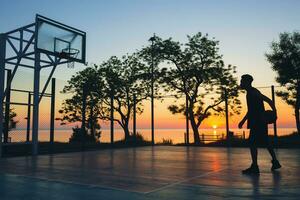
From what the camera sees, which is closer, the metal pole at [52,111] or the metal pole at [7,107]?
the metal pole at [7,107]

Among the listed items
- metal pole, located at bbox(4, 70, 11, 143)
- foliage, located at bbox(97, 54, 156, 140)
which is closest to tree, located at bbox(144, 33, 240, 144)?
foliage, located at bbox(97, 54, 156, 140)

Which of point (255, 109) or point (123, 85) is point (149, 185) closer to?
point (255, 109)

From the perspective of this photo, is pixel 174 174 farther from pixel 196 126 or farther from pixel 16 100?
pixel 196 126

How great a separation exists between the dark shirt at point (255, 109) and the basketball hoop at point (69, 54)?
8561mm

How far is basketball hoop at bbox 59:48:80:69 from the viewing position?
40.2 ft

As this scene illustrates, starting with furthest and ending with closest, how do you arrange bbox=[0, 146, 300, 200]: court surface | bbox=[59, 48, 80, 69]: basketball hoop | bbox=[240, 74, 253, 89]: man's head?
bbox=[59, 48, 80, 69]: basketball hoop
bbox=[240, 74, 253, 89]: man's head
bbox=[0, 146, 300, 200]: court surface

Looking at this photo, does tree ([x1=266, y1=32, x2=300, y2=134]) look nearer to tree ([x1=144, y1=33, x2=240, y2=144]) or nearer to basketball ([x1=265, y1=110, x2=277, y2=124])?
tree ([x1=144, y1=33, x2=240, y2=144])

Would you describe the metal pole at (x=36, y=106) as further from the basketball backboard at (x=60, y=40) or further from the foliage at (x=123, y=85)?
the foliage at (x=123, y=85)

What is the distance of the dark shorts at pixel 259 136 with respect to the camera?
237 inches

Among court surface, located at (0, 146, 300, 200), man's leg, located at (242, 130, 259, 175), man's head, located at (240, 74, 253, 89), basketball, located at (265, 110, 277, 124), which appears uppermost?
man's head, located at (240, 74, 253, 89)

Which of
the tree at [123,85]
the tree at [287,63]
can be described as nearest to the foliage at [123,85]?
the tree at [123,85]

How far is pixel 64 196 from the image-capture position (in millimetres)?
4125

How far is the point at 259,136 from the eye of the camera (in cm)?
604

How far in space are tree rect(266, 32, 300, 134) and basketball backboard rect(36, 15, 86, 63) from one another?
16.8 metres
